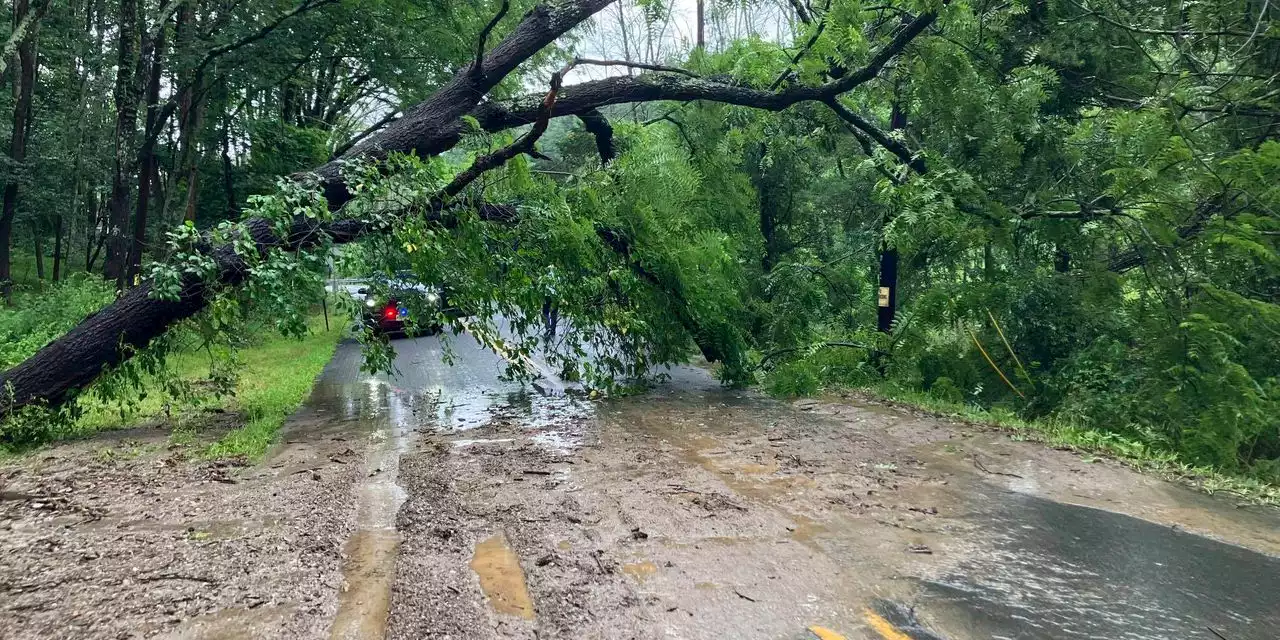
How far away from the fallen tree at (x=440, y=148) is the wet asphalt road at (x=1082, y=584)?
14.3 ft

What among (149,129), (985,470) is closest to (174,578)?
(985,470)

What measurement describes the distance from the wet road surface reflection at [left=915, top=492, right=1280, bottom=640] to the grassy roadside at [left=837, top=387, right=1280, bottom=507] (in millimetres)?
1560

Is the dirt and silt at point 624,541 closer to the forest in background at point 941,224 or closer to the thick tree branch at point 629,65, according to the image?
the forest in background at point 941,224

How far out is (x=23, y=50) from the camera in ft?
59.5

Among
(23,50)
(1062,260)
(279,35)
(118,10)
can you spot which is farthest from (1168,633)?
(23,50)

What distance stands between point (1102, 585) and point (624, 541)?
2.62 m

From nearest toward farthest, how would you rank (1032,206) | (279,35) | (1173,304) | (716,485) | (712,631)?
(712,631), (716,485), (1173,304), (1032,206), (279,35)

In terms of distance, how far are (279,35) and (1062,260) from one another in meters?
14.8

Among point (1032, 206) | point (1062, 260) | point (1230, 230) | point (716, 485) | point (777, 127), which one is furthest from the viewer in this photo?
point (777, 127)

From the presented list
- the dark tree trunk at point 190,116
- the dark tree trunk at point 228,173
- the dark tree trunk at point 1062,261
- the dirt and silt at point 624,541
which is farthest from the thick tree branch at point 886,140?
the dark tree trunk at point 228,173

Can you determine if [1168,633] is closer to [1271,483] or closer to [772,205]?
[1271,483]

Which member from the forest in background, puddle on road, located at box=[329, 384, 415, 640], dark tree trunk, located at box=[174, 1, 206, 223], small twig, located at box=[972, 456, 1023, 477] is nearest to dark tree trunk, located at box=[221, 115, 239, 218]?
dark tree trunk, located at box=[174, 1, 206, 223]

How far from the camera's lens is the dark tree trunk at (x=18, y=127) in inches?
711

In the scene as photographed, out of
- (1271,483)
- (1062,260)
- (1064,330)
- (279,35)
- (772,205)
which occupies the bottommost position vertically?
(1271,483)
